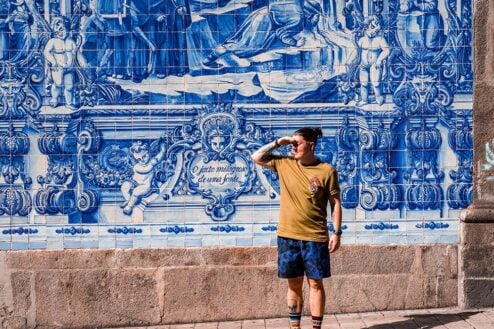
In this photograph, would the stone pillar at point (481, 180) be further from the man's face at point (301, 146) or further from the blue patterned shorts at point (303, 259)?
the man's face at point (301, 146)

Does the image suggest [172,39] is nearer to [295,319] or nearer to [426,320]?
[295,319]

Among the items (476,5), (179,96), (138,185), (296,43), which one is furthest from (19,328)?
(476,5)

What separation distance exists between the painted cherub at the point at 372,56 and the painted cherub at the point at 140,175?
1.85 metres

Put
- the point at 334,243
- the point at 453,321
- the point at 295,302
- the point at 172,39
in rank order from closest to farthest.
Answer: the point at 334,243 → the point at 295,302 → the point at 453,321 → the point at 172,39

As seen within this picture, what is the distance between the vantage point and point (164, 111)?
7.48 metres

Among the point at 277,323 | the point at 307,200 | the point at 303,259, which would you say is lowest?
the point at 277,323

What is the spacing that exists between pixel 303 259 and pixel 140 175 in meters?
1.78

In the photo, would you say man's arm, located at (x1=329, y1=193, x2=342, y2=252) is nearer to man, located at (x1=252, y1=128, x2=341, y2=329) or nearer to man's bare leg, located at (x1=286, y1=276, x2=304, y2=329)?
man, located at (x1=252, y1=128, x2=341, y2=329)

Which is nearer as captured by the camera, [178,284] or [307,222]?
[307,222]

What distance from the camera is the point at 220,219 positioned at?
295 inches

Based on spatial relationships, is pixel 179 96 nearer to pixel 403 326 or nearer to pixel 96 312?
pixel 96 312

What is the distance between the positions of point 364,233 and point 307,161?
130 centimetres

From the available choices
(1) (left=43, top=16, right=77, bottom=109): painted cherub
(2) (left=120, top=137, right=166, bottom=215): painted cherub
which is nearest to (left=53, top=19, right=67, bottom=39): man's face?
(1) (left=43, top=16, right=77, bottom=109): painted cherub

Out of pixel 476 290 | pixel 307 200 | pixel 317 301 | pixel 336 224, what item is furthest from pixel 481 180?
pixel 317 301
